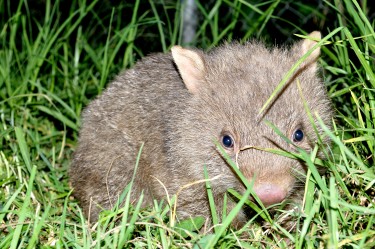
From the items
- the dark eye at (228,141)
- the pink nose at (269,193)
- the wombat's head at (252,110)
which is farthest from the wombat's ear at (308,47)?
the pink nose at (269,193)

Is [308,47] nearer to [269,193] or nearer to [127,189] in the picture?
[269,193]

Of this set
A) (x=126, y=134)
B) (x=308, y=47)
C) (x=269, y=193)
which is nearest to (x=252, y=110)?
(x=269, y=193)

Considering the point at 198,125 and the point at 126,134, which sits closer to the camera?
the point at 198,125

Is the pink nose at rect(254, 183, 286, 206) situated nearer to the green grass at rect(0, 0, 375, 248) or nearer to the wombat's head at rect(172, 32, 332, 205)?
the wombat's head at rect(172, 32, 332, 205)

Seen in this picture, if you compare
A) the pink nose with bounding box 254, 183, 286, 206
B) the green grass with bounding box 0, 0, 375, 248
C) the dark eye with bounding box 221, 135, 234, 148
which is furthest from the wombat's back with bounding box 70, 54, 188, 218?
the pink nose with bounding box 254, 183, 286, 206

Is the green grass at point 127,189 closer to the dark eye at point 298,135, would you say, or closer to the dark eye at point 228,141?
the dark eye at point 298,135

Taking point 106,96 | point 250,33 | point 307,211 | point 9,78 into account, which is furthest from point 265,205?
point 9,78
